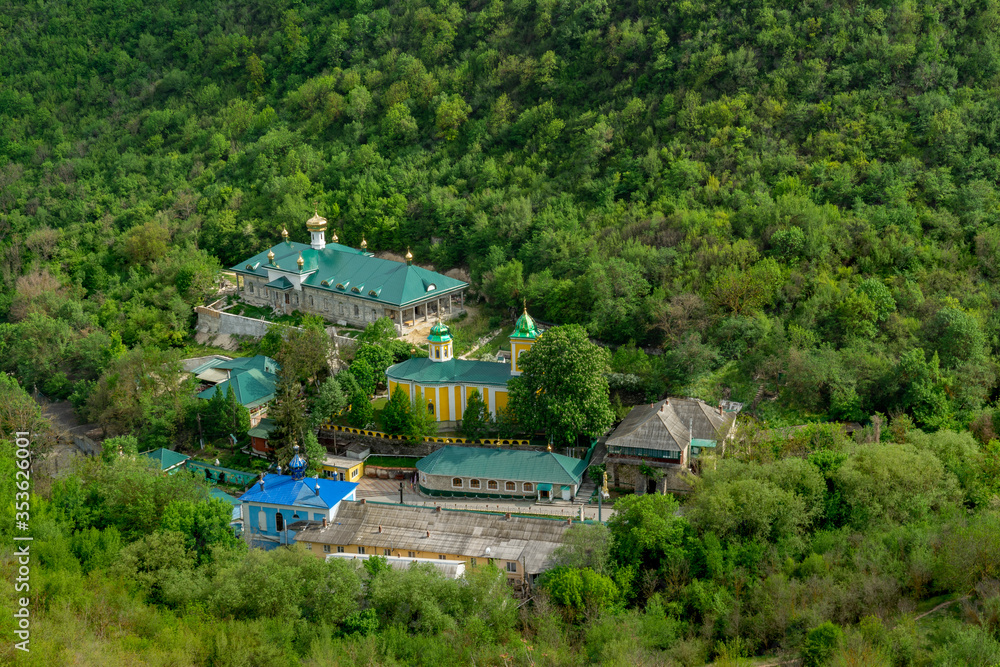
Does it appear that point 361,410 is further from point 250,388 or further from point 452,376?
point 250,388

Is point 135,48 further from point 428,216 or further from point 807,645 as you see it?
point 807,645

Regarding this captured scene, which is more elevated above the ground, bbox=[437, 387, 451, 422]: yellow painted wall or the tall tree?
the tall tree

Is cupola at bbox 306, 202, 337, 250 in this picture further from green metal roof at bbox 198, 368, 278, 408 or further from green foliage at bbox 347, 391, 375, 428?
green foliage at bbox 347, 391, 375, 428

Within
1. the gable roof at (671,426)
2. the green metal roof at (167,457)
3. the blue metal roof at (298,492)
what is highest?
the gable roof at (671,426)

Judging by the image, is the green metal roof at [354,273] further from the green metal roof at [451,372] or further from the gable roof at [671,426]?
the gable roof at [671,426]

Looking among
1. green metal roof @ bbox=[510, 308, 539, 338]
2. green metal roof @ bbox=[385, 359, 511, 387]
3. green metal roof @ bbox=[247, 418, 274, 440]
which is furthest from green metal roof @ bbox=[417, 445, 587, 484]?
green metal roof @ bbox=[247, 418, 274, 440]

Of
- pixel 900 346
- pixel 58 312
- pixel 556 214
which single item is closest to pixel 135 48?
pixel 58 312

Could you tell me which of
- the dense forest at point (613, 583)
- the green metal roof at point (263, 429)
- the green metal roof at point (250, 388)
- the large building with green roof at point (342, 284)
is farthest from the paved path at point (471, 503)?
the large building with green roof at point (342, 284)

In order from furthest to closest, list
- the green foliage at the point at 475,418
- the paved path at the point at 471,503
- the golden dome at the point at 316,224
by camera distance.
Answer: the golden dome at the point at 316,224 < the green foliage at the point at 475,418 < the paved path at the point at 471,503
